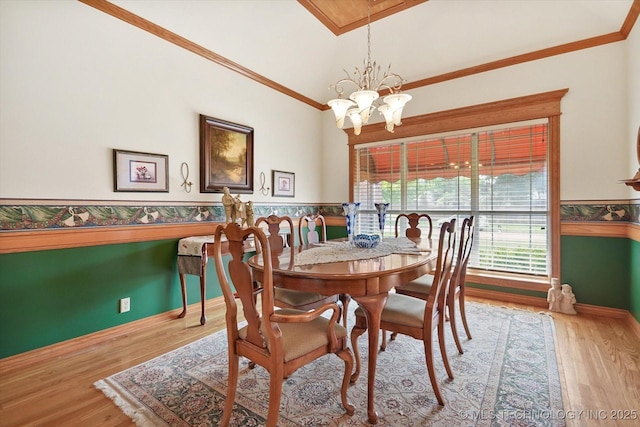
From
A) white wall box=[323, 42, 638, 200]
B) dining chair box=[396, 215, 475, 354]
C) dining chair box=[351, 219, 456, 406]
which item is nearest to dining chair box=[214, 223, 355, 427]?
dining chair box=[351, 219, 456, 406]

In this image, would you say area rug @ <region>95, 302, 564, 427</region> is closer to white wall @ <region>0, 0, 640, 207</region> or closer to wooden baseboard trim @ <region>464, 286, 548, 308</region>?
wooden baseboard trim @ <region>464, 286, 548, 308</region>

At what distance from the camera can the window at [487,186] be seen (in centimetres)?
356

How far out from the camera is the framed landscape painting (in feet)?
11.3

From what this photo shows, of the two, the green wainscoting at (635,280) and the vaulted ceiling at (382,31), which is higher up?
the vaulted ceiling at (382,31)

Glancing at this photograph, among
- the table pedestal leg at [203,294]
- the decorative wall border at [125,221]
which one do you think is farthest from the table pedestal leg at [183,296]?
the decorative wall border at [125,221]

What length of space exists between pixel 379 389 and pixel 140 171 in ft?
9.01

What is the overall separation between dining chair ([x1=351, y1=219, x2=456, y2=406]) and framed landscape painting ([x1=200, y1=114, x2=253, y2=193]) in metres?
2.42

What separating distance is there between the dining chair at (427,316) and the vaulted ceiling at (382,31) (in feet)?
9.49

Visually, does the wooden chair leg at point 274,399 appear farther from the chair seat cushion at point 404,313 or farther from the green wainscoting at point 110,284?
the green wainscoting at point 110,284

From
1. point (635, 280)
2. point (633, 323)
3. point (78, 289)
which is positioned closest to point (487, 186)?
point (635, 280)

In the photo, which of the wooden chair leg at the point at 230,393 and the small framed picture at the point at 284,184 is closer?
the wooden chair leg at the point at 230,393

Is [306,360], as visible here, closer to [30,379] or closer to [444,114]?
[30,379]

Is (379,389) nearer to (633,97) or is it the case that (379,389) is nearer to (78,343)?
(78,343)

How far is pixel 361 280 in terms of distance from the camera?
1.62 m
